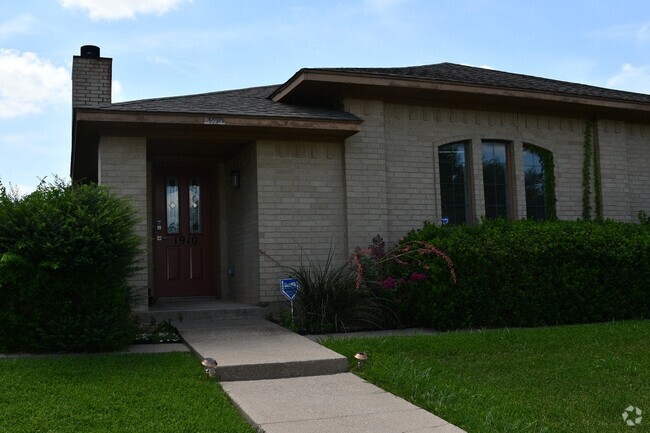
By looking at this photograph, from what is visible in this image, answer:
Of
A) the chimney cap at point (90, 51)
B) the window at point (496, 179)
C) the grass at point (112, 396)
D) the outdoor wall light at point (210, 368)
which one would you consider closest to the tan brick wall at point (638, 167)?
the window at point (496, 179)

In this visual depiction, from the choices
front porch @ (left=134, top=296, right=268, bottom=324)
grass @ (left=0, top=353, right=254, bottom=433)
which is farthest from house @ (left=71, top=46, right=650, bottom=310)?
grass @ (left=0, top=353, right=254, bottom=433)

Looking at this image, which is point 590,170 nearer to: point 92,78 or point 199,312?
point 199,312

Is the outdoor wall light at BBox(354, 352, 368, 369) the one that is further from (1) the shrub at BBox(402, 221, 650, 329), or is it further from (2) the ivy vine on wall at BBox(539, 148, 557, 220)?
(2) the ivy vine on wall at BBox(539, 148, 557, 220)

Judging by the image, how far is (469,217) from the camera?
1170 centimetres

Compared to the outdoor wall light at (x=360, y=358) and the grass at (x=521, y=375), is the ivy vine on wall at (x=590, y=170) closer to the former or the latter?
the grass at (x=521, y=375)

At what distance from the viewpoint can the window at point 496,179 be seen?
1188 centimetres

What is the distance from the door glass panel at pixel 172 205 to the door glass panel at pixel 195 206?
Answer: 0.28m

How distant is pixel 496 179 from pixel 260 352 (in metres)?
6.66

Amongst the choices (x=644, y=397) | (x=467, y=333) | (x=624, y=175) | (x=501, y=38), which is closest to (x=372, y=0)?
(x=501, y=38)

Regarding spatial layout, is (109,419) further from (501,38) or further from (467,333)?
(501,38)

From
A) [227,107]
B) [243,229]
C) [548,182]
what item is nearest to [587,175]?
[548,182]

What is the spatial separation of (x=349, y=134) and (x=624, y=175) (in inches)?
245

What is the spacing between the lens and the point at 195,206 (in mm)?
12289

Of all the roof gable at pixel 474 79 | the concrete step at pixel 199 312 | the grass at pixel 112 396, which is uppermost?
the roof gable at pixel 474 79
